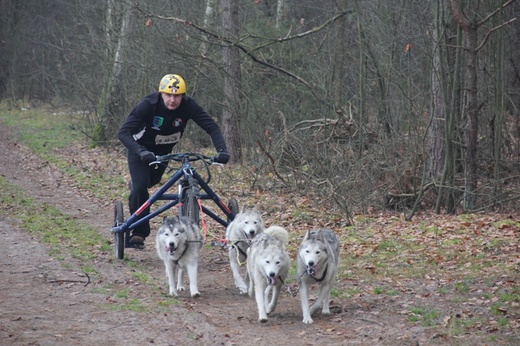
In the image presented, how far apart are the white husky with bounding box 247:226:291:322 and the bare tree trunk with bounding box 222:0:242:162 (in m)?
9.95

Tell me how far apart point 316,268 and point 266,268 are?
1.65ft

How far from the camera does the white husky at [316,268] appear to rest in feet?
23.7

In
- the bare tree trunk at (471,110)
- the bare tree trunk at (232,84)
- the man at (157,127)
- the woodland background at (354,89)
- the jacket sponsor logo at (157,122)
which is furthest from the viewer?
the bare tree trunk at (232,84)

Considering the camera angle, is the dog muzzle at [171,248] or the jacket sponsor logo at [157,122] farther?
the jacket sponsor logo at [157,122]

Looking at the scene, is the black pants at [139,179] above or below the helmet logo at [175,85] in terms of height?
below

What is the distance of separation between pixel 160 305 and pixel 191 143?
13.8 m

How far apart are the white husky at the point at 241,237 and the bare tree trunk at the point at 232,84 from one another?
8632mm

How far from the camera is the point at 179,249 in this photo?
26.7ft

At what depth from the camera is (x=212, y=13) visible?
62.6ft

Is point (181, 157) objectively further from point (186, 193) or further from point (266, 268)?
point (266, 268)

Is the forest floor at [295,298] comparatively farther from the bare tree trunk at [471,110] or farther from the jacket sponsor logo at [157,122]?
the jacket sponsor logo at [157,122]

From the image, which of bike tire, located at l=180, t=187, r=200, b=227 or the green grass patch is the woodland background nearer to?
bike tire, located at l=180, t=187, r=200, b=227

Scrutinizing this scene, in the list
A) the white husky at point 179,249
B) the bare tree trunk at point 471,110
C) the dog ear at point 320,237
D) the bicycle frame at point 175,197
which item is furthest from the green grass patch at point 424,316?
the bare tree trunk at point 471,110

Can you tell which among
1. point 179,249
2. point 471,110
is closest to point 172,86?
point 179,249
